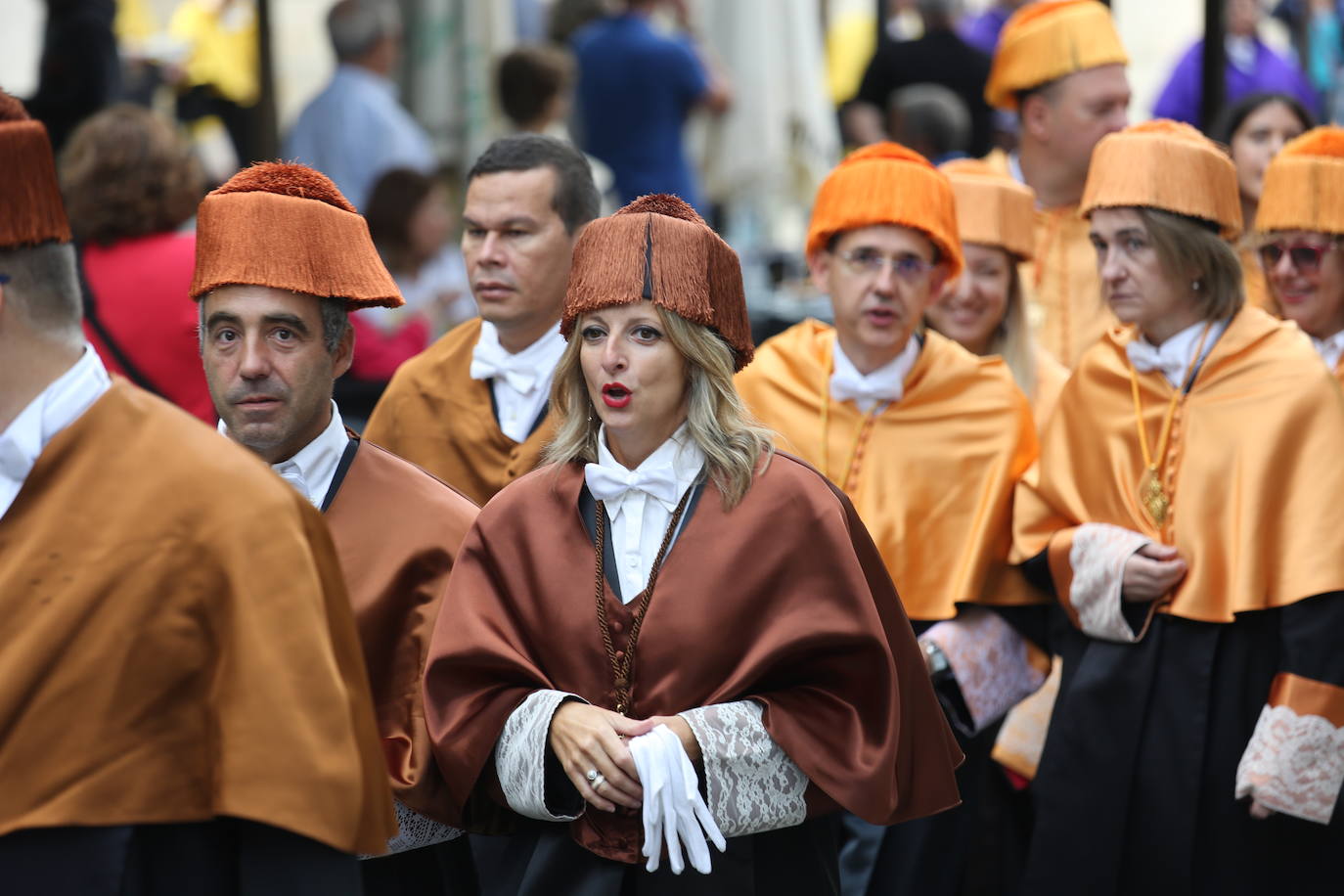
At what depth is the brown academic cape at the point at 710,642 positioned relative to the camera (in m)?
3.42

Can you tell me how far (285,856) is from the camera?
270cm

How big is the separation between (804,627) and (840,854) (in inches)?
74.9

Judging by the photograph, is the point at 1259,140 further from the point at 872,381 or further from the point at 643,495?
the point at 643,495

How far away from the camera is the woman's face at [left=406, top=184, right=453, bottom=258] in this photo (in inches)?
332

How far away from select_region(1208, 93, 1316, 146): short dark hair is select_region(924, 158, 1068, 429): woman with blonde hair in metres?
1.41

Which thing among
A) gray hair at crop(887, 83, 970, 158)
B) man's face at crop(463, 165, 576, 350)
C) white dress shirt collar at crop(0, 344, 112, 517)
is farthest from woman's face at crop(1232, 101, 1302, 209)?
white dress shirt collar at crop(0, 344, 112, 517)

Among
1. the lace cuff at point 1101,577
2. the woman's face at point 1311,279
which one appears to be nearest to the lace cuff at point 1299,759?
the lace cuff at point 1101,577

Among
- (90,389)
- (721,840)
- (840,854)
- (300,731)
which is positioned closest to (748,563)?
(721,840)

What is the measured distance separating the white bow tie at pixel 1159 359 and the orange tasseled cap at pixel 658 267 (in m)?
1.52

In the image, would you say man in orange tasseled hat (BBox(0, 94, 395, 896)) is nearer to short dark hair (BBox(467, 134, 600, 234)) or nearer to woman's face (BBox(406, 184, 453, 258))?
short dark hair (BBox(467, 134, 600, 234))

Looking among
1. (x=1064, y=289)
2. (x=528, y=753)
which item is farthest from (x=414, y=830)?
(x=1064, y=289)

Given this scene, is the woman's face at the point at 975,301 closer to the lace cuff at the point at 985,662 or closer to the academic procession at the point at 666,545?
the academic procession at the point at 666,545

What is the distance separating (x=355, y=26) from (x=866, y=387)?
4948 mm

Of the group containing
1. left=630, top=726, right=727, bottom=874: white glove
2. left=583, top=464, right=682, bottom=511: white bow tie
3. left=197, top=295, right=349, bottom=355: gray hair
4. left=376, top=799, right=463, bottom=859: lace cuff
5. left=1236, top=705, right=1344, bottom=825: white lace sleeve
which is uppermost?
left=197, top=295, right=349, bottom=355: gray hair
